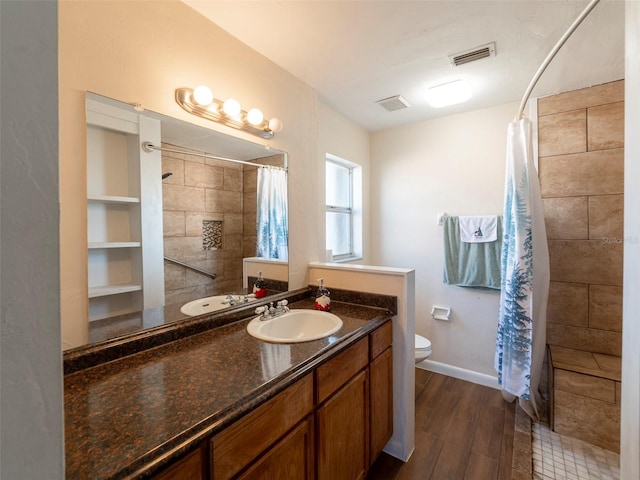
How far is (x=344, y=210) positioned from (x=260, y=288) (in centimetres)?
149

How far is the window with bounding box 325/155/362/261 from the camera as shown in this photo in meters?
2.84

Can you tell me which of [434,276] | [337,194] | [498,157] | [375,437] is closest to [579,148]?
[498,157]

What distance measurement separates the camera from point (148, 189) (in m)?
1.21

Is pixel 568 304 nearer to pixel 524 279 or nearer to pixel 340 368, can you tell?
pixel 524 279

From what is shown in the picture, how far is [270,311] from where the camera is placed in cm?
154

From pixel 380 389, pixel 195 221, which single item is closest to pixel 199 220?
pixel 195 221

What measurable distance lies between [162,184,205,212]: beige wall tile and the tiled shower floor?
2.36 meters


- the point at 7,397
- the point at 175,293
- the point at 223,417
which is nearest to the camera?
the point at 7,397

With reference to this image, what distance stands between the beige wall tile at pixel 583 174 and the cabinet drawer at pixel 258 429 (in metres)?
2.38

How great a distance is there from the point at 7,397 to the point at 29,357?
1.7 inches

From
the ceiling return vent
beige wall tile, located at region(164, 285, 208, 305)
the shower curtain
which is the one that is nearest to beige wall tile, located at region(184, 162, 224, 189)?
beige wall tile, located at region(164, 285, 208, 305)

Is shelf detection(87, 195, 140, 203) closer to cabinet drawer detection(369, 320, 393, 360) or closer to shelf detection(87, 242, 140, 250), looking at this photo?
shelf detection(87, 242, 140, 250)

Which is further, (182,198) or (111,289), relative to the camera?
(182,198)

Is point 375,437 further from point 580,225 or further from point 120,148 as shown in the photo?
point 580,225
